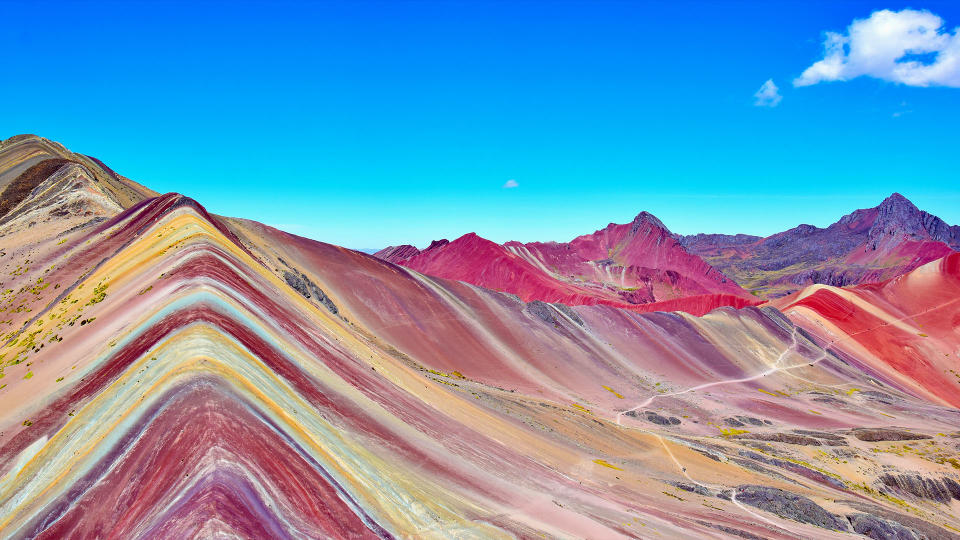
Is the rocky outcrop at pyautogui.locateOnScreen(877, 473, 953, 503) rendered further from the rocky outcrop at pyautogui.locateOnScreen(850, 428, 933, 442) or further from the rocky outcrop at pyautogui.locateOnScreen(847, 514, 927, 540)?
the rocky outcrop at pyautogui.locateOnScreen(847, 514, 927, 540)

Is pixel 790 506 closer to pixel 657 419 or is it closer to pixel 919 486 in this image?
pixel 919 486

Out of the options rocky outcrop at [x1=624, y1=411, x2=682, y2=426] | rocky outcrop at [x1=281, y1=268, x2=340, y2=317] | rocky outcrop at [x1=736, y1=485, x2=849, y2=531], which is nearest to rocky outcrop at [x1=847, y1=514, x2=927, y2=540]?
rocky outcrop at [x1=736, y1=485, x2=849, y2=531]

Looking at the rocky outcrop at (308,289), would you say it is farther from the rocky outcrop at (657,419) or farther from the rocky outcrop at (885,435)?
the rocky outcrop at (885,435)

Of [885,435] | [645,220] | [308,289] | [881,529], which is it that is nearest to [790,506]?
[881,529]

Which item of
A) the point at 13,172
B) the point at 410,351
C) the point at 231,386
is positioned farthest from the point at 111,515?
the point at 13,172

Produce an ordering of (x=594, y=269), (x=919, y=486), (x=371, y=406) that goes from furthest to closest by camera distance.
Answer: (x=594, y=269) < (x=919, y=486) < (x=371, y=406)

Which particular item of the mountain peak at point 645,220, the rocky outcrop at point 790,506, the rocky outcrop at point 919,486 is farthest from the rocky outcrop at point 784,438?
the mountain peak at point 645,220

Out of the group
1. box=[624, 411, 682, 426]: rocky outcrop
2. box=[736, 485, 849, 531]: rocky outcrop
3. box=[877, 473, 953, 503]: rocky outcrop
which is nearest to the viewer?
box=[736, 485, 849, 531]: rocky outcrop

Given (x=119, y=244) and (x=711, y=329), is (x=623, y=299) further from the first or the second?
(x=119, y=244)

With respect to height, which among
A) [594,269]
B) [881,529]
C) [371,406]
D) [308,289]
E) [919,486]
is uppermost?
[594,269]
